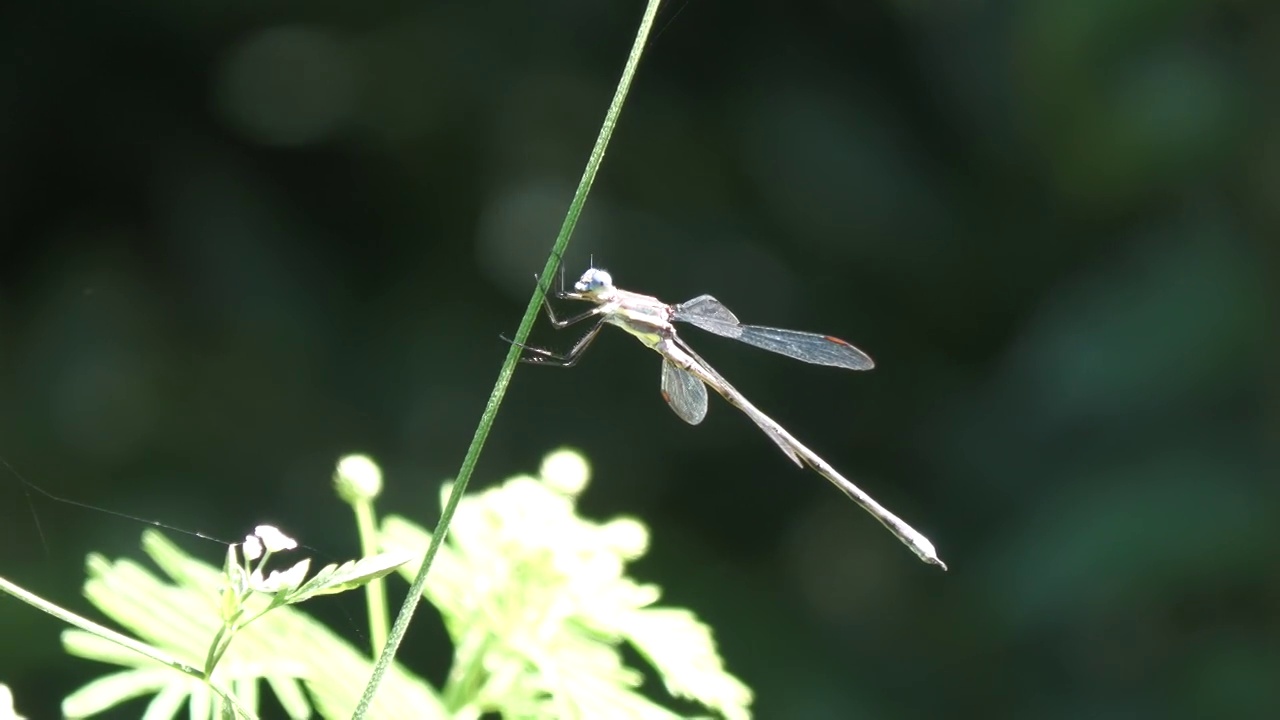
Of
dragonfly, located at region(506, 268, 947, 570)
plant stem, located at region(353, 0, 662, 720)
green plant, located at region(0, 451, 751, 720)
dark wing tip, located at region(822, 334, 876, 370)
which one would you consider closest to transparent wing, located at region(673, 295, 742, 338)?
dragonfly, located at region(506, 268, 947, 570)

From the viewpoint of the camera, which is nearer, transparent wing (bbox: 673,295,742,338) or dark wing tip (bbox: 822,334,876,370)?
transparent wing (bbox: 673,295,742,338)

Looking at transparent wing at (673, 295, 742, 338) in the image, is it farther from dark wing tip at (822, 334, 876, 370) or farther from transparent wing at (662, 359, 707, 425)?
dark wing tip at (822, 334, 876, 370)

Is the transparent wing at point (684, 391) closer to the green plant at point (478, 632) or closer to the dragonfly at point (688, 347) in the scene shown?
the dragonfly at point (688, 347)

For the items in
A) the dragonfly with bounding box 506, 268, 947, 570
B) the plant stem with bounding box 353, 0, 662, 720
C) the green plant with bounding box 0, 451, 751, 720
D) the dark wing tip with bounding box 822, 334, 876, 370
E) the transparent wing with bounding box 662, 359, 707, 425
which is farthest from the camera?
the dark wing tip with bounding box 822, 334, 876, 370

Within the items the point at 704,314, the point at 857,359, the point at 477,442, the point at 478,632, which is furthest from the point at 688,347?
the point at 477,442

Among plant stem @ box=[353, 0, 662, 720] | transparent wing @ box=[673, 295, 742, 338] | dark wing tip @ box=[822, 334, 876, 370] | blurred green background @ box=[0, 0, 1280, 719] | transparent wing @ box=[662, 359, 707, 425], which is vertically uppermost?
blurred green background @ box=[0, 0, 1280, 719]

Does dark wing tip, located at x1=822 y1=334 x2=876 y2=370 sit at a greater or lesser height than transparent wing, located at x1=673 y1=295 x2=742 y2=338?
greater

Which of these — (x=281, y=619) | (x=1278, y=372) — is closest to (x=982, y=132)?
(x=1278, y=372)

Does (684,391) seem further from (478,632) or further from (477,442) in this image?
(477,442)
